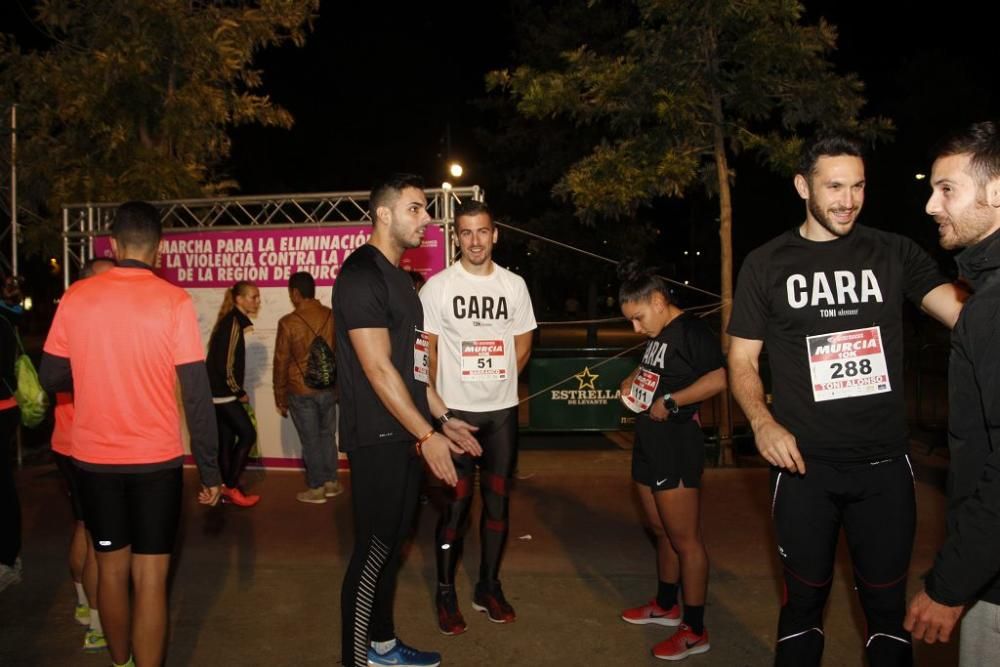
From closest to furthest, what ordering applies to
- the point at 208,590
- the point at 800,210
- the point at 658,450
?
the point at 658,450 < the point at 208,590 < the point at 800,210

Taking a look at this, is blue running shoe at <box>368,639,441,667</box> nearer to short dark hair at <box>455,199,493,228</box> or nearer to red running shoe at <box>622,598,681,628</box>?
red running shoe at <box>622,598,681,628</box>

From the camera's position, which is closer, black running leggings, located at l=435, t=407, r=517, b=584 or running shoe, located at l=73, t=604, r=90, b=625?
running shoe, located at l=73, t=604, r=90, b=625

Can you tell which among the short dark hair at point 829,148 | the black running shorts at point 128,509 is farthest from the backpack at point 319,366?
the short dark hair at point 829,148

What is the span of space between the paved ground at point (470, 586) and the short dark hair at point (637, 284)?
71.0 inches

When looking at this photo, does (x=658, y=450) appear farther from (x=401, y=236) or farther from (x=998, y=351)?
(x=998, y=351)

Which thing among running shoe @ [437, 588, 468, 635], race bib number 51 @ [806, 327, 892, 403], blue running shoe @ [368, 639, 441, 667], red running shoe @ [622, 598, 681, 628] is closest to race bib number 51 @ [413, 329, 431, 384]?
blue running shoe @ [368, 639, 441, 667]

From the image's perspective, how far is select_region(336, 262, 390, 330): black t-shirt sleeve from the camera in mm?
3391

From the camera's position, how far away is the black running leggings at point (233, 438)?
7012 millimetres

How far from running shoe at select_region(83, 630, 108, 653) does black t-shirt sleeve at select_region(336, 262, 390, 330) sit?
2.23 metres

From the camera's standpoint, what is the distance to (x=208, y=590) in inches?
201

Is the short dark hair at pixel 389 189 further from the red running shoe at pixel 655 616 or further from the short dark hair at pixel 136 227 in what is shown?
the red running shoe at pixel 655 616

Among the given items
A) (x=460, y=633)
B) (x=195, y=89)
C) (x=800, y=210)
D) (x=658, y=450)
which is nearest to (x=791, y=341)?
(x=658, y=450)

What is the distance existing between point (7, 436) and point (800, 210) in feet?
118

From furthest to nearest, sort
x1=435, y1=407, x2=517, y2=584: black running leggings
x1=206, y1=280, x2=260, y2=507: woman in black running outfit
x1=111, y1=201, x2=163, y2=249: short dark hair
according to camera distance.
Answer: x1=206, y1=280, x2=260, y2=507: woman in black running outfit
x1=435, y1=407, x2=517, y2=584: black running leggings
x1=111, y1=201, x2=163, y2=249: short dark hair
